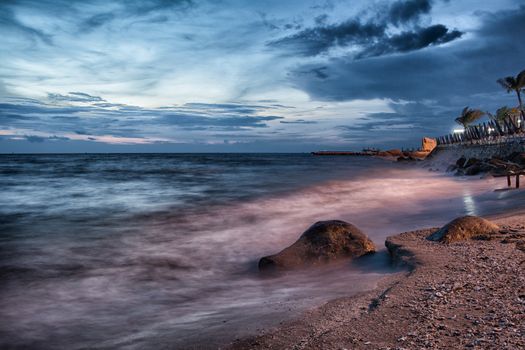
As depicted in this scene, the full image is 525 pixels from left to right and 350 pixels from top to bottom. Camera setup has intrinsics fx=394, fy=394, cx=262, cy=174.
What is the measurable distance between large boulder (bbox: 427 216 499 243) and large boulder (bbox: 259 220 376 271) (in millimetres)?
1107

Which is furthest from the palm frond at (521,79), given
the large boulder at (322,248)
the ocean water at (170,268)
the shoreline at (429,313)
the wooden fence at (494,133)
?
the shoreline at (429,313)

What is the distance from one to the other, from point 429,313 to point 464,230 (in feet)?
11.0

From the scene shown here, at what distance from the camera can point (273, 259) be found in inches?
255

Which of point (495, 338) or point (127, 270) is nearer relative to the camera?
point (495, 338)

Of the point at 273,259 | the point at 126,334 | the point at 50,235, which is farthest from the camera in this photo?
the point at 50,235

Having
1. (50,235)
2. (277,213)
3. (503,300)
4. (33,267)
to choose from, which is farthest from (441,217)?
(50,235)

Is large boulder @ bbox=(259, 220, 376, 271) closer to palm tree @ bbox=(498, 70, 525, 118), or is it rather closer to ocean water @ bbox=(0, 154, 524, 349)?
ocean water @ bbox=(0, 154, 524, 349)

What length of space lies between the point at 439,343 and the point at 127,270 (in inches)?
229

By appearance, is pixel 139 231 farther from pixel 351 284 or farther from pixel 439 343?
pixel 439 343

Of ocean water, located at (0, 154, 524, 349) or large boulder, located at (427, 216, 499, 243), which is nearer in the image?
ocean water, located at (0, 154, 524, 349)

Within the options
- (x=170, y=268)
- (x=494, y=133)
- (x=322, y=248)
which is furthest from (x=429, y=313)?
(x=494, y=133)

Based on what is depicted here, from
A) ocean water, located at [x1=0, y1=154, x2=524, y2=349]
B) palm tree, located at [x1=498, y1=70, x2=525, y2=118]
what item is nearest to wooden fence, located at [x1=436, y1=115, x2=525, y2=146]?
palm tree, located at [x1=498, y1=70, x2=525, y2=118]

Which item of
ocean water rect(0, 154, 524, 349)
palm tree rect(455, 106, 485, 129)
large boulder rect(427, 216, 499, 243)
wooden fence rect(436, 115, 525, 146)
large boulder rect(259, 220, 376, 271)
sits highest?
palm tree rect(455, 106, 485, 129)

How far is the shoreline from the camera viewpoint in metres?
2.92
